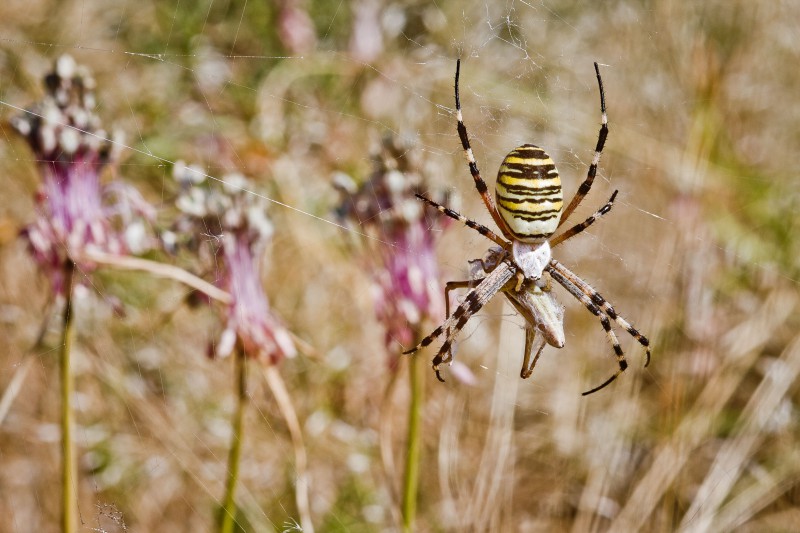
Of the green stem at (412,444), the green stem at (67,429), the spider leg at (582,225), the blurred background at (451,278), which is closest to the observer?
the green stem at (67,429)

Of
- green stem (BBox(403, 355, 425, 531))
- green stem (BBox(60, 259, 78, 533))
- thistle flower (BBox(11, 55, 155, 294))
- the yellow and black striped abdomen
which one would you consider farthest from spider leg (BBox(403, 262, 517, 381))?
green stem (BBox(60, 259, 78, 533))

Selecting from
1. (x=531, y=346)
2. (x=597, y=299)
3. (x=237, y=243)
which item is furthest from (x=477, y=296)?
(x=237, y=243)

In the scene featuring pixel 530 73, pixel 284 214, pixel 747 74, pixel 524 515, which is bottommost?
pixel 524 515

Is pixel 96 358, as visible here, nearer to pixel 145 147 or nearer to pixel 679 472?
pixel 145 147

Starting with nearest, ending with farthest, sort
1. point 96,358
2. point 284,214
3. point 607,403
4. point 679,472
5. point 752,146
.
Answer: point 96,358 < point 679,472 < point 607,403 < point 284,214 < point 752,146

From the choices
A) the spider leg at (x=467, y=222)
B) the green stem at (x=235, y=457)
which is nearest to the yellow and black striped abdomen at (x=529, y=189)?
the spider leg at (x=467, y=222)

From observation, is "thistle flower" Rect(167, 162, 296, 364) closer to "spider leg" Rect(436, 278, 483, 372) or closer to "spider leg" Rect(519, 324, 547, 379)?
"spider leg" Rect(436, 278, 483, 372)

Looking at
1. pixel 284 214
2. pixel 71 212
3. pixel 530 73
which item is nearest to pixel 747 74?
pixel 530 73

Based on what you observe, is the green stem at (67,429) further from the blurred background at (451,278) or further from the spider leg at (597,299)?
the spider leg at (597,299)
